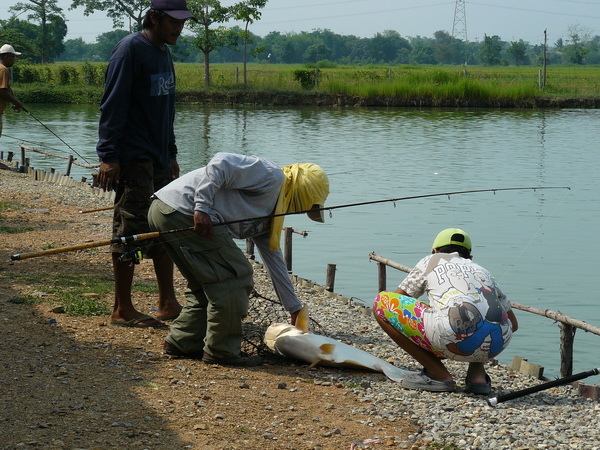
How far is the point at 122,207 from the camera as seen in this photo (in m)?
5.57

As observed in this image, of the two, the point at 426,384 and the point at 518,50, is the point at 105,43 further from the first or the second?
the point at 426,384

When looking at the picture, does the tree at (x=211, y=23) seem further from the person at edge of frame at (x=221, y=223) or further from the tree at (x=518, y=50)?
the tree at (x=518, y=50)

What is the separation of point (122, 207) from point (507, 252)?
757cm

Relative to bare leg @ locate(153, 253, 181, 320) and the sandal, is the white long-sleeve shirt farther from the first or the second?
the sandal

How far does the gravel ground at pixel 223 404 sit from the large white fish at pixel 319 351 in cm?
6

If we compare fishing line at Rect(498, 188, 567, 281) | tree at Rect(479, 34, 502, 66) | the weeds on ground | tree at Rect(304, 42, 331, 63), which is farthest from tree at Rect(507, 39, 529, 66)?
the weeds on ground

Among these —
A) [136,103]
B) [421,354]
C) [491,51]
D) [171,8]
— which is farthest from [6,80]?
[491,51]

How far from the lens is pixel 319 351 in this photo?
546 cm

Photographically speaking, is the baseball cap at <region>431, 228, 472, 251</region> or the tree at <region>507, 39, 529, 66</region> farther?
the tree at <region>507, 39, 529, 66</region>

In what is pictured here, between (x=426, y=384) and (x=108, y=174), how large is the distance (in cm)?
220

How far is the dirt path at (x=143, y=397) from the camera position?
408 cm

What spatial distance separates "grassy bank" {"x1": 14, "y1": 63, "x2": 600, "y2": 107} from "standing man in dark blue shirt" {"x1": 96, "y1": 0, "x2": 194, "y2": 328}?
32492 mm

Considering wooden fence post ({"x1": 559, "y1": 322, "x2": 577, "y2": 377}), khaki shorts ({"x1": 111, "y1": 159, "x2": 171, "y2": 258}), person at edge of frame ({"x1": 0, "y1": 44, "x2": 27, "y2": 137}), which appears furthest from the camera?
person at edge of frame ({"x1": 0, "y1": 44, "x2": 27, "y2": 137})

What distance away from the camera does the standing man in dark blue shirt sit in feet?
17.7
